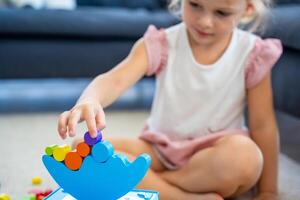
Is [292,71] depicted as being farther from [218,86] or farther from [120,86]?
[120,86]

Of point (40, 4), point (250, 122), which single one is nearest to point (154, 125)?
point (250, 122)

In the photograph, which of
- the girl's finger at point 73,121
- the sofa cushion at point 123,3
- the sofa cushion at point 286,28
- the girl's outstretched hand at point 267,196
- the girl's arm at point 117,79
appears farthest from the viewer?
the sofa cushion at point 123,3

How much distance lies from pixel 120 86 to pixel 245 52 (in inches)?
10.7

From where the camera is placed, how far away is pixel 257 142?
0.93 metres

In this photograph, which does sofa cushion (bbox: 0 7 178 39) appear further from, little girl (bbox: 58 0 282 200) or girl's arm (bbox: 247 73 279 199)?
girl's arm (bbox: 247 73 279 199)

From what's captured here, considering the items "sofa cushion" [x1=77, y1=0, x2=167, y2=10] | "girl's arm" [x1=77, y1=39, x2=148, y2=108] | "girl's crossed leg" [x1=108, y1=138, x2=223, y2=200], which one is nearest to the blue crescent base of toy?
"girl's arm" [x1=77, y1=39, x2=148, y2=108]

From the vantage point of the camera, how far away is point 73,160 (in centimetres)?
56

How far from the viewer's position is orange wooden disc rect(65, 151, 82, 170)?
559 millimetres

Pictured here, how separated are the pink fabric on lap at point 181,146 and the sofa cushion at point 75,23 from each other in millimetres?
740

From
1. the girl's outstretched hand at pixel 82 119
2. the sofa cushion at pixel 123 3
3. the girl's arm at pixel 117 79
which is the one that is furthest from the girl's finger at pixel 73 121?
the sofa cushion at pixel 123 3

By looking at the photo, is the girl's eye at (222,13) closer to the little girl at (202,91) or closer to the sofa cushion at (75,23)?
the little girl at (202,91)

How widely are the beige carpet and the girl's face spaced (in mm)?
327

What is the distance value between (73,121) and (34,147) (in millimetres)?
682

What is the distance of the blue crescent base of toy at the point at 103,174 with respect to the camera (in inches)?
21.8
